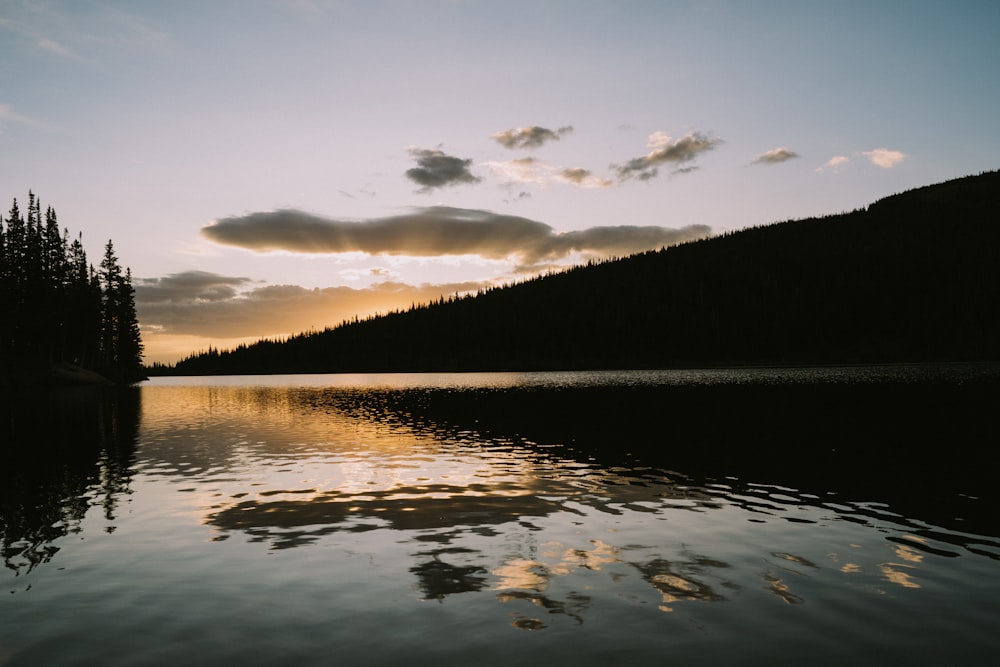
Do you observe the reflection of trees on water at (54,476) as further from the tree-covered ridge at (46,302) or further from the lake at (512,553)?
the tree-covered ridge at (46,302)

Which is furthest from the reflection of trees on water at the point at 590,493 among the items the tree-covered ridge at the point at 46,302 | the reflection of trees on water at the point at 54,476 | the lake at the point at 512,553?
the tree-covered ridge at the point at 46,302

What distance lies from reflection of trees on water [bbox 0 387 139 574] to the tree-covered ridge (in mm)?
70526

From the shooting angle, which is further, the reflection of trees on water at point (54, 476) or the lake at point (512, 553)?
the reflection of trees on water at point (54, 476)

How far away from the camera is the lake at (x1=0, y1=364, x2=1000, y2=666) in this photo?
11039mm

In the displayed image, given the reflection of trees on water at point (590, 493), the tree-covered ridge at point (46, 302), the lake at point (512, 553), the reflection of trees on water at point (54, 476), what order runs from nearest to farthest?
the lake at point (512, 553)
the reflection of trees on water at point (590, 493)
the reflection of trees on water at point (54, 476)
the tree-covered ridge at point (46, 302)

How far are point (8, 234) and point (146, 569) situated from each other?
140009 millimetres

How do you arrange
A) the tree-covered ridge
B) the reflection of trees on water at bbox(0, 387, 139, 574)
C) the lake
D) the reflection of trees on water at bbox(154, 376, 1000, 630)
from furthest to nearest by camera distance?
the tree-covered ridge, the reflection of trees on water at bbox(0, 387, 139, 574), the reflection of trees on water at bbox(154, 376, 1000, 630), the lake

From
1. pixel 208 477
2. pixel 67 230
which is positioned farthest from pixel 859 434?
pixel 67 230

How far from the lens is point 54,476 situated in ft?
99.3

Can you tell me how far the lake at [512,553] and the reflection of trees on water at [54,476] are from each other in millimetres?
209

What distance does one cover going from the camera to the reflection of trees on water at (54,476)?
19078mm

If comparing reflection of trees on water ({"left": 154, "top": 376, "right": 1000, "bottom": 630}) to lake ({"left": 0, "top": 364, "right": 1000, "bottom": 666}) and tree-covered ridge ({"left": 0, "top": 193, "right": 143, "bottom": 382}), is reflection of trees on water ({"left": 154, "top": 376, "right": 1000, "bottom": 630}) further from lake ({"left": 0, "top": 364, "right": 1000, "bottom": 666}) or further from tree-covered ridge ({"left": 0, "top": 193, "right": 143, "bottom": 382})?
tree-covered ridge ({"left": 0, "top": 193, "right": 143, "bottom": 382})

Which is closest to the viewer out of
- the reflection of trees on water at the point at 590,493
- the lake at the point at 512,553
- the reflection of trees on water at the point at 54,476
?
the lake at the point at 512,553

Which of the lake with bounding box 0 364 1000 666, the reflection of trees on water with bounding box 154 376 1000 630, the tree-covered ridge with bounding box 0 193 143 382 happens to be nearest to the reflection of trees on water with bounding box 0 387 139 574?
the lake with bounding box 0 364 1000 666
